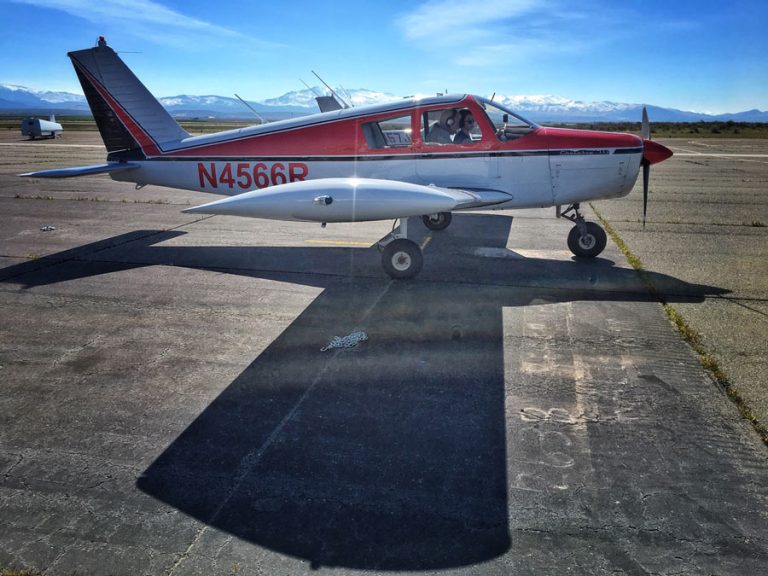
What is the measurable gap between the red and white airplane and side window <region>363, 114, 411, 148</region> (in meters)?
0.02

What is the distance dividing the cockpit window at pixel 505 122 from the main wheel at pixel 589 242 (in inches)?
82.6

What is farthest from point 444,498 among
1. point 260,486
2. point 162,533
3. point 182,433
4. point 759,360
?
point 759,360

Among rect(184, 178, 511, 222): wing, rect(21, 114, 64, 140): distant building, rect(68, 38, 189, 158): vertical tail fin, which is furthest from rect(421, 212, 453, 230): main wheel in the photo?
rect(21, 114, 64, 140): distant building

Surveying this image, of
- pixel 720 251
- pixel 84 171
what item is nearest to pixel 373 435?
pixel 84 171

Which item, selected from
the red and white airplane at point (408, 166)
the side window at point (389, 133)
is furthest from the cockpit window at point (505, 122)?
the side window at point (389, 133)

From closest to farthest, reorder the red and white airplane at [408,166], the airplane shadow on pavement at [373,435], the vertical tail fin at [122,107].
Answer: the airplane shadow on pavement at [373,435], the red and white airplane at [408,166], the vertical tail fin at [122,107]

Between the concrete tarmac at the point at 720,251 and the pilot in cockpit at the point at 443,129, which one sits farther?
the pilot in cockpit at the point at 443,129

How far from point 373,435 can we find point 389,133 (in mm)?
6289

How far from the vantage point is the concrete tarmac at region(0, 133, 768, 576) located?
323cm

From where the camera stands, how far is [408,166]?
30.2ft

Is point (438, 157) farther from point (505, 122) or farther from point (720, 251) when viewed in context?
point (720, 251)

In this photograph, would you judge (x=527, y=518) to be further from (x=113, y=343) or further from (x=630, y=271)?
(x=630, y=271)

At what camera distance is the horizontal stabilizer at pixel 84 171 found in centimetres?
960

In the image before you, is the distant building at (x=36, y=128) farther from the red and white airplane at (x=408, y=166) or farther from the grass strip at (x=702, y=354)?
the grass strip at (x=702, y=354)
